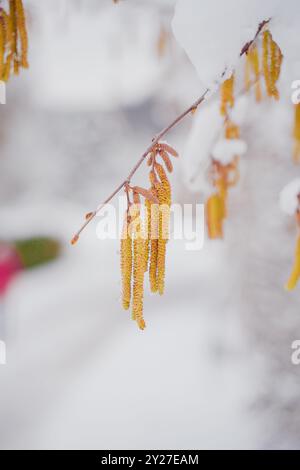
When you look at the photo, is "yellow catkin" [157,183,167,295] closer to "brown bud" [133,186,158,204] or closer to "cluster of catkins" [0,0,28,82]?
"brown bud" [133,186,158,204]

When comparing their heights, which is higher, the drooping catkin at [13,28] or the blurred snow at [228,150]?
the drooping catkin at [13,28]

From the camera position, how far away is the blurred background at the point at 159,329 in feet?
8.56

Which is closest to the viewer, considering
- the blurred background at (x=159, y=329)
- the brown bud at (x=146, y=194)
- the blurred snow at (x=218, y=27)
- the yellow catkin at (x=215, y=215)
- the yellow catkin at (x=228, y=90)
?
the brown bud at (x=146, y=194)

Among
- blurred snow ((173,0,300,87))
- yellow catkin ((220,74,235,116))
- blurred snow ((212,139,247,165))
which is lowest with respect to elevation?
blurred snow ((212,139,247,165))

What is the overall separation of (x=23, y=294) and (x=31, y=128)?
5698 mm

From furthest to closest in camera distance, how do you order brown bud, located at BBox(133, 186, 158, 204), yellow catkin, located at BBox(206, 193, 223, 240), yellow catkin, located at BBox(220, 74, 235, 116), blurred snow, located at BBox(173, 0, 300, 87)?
yellow catkin, located at BBox(206, 193, 223, 240)
yellow catkin, located at BBox(220, 74, 235, 116)
blurred snow, located at BBox(173, 0, 300, 87)
brown bud, located at BBox(133, 186, 158, 204)

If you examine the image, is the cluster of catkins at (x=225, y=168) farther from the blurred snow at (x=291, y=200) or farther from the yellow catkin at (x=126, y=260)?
the yellow catkin at (x=126, y=260)

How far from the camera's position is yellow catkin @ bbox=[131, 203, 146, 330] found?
75 centimetres

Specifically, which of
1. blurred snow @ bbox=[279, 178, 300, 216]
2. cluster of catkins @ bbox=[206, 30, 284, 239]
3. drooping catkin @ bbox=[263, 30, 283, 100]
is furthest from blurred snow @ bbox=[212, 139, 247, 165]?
drooping catkin @ bbox=[263, 30, 283, 100]

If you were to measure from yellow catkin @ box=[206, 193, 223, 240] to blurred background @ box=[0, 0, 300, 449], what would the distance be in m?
0.22

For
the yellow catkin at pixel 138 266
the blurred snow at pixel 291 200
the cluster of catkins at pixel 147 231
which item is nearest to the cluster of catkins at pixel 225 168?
the blurred snow at pixel 291 200

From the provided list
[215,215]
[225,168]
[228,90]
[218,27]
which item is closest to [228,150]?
[225,168]

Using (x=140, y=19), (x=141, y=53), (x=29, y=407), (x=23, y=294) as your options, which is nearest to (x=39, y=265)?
(x=23, y=294)

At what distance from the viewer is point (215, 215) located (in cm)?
125
